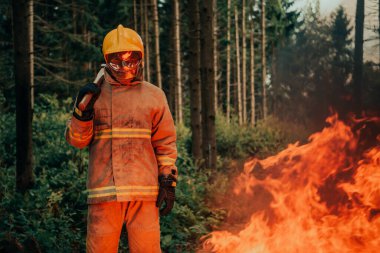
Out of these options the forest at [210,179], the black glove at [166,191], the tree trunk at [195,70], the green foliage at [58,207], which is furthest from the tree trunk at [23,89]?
the tree trunk at [195,70]

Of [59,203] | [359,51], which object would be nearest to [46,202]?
[59,203]

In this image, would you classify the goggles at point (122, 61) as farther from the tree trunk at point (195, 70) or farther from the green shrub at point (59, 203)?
the tree trunk at point (195, 70)

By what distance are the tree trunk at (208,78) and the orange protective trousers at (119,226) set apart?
806cm

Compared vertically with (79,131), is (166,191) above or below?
below

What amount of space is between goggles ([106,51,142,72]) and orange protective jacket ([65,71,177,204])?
0.14 m

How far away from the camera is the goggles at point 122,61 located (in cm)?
424

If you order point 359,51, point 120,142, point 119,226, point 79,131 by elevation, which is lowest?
point 119,226

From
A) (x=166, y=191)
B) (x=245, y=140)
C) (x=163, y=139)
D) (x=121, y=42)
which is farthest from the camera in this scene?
(x=245, y=140)

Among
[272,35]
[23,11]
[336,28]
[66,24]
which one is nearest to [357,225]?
[23,11]

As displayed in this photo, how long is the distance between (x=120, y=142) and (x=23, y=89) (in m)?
4.57

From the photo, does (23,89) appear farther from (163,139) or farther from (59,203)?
(163,139)

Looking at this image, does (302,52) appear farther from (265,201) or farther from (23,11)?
(23,11)

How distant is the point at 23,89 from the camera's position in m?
8.12

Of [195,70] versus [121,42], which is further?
[195,70]
